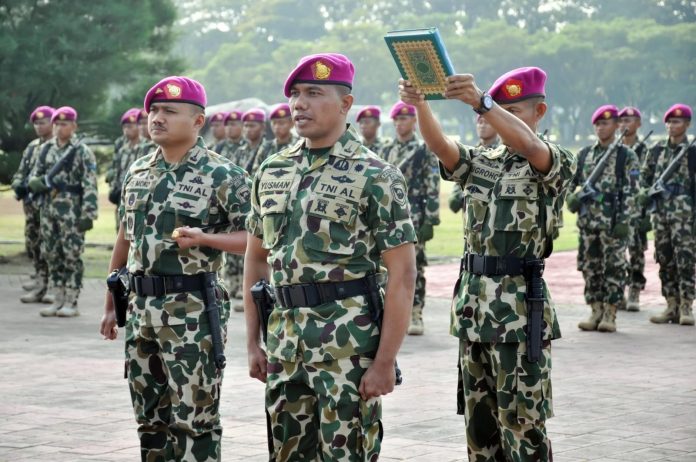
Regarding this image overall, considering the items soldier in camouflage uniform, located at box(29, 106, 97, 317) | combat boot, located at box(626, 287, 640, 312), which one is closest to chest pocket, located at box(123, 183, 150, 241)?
soldier in camouflage uniform, located at box(29, 106, 97, 317)

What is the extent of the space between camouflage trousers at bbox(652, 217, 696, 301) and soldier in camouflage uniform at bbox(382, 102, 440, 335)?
8.80 ft

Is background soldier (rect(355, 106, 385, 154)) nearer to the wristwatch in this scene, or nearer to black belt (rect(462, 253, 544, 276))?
black belt (rect(462, 253, 544, 276))

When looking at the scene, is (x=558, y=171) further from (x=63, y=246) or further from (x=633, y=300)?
(x=633, y=300)

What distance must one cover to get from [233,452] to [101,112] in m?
16.0

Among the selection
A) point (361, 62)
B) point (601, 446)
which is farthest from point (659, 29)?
point (601, 446)

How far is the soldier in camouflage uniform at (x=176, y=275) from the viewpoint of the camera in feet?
19.1

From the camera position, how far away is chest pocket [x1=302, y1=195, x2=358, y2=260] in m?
4.89

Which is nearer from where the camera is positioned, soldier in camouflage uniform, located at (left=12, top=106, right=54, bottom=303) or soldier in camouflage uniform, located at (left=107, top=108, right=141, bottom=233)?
soldier in camouflage uniform, located at (left=12, top=106, right=54, bottom=303)

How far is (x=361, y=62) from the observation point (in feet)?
232

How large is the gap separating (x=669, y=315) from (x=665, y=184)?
4.38 ft

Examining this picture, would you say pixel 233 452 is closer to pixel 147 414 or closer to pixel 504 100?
pixel 147 414

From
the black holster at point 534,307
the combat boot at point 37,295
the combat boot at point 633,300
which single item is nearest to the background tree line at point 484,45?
the combat boot at point 37,295

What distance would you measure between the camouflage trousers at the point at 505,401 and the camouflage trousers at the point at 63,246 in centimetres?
870

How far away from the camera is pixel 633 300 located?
14742 millimetres
